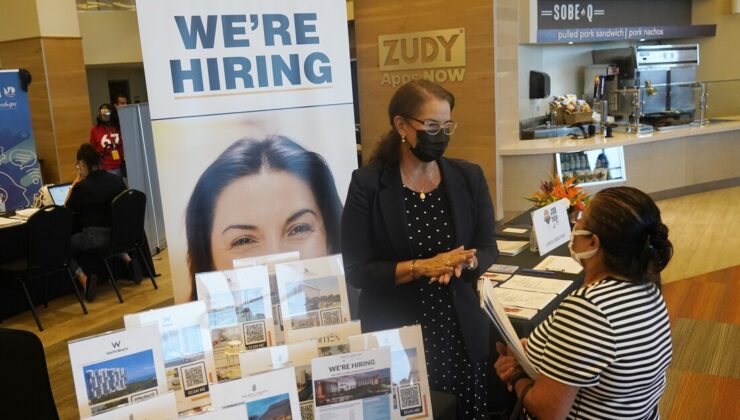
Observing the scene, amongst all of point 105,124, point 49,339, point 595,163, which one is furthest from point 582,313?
point 105,124

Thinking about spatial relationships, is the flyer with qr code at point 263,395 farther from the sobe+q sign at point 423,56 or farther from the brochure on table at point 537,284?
the sobe+q sign at point 423,56

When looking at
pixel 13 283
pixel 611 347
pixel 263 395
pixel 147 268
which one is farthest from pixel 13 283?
pixel 611 347

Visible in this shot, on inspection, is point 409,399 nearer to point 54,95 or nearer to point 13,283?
point 13,283

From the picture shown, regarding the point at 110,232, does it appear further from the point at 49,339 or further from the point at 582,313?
the point at 582,313

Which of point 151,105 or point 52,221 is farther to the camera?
point 52,221

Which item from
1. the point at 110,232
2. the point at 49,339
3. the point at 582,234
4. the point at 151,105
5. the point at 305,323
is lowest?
the point at 49,339

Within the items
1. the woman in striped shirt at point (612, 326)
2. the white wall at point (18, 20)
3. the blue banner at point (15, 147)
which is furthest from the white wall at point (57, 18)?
the woman in striped shirt at point (612, 326)

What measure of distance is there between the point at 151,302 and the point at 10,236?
1297 mm

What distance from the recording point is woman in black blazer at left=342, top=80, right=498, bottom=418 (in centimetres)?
193

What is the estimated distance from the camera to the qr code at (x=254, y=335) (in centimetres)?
163

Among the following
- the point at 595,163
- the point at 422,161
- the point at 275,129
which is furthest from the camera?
the point at 595,163

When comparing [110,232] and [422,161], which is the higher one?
[422,161]

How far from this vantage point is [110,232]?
5.49 metres

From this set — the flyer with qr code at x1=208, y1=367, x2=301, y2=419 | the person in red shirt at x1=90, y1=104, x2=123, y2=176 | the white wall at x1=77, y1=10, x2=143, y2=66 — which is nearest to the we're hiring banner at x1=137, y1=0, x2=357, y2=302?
the flyer with qr code at x1=208, y1=367, x2=301, y2=419
